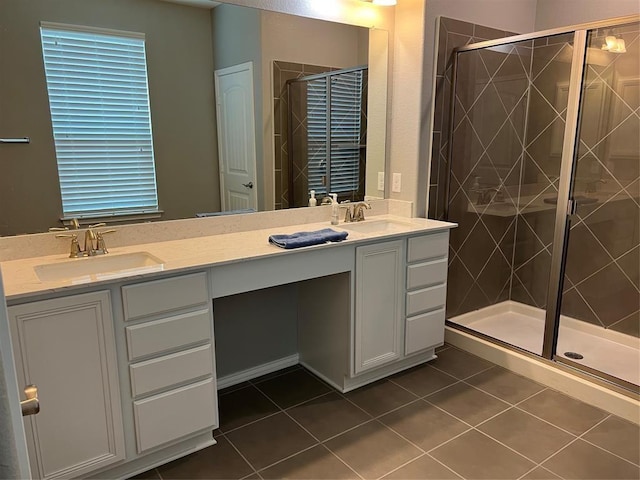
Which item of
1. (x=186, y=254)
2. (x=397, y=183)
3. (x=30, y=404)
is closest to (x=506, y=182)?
(x=397, y=183)

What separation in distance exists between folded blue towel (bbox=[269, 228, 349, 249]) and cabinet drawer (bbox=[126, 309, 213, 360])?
1.55ft

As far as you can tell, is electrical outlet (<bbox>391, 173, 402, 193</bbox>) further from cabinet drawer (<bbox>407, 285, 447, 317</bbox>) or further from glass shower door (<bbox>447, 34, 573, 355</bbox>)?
cabinet drawer (<bbox>407, 285, 447, 317</bbox>)

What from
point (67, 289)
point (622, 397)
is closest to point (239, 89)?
point (67, 289)

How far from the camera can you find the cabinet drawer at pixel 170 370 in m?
1.89

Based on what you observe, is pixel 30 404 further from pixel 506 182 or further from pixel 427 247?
pixel 506 182

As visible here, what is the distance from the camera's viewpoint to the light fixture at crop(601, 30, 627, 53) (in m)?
2.80

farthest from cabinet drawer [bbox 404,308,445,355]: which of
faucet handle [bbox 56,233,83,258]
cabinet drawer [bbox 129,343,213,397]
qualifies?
faucet handle [bbox 56,233,83,258]

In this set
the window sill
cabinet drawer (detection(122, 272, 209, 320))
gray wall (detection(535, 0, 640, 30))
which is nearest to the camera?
cabinet drawer (detection(122, 272, 209, 320))

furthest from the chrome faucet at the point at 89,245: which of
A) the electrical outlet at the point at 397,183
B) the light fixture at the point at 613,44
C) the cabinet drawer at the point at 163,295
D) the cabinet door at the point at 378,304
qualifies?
the light fixture at the point at 613,44

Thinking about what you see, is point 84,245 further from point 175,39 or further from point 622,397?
point 622,397

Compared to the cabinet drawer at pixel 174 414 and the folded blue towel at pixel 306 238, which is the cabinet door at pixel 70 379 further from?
→ the folded blue towel at pixel 306 238

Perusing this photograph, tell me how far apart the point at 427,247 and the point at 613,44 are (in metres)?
1.64

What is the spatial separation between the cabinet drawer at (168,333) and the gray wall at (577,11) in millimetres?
3152

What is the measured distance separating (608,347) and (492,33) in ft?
7.24
